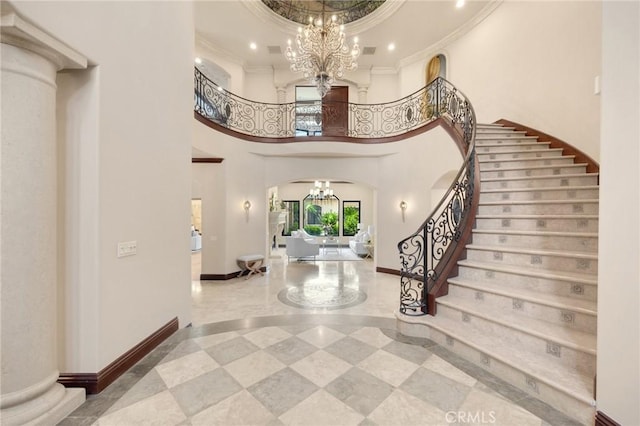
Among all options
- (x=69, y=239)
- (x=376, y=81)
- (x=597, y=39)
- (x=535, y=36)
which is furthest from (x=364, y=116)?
(x=69, y=239)

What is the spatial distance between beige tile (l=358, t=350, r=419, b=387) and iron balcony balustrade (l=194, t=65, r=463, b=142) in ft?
18.2

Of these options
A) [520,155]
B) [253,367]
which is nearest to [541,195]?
[520,155]

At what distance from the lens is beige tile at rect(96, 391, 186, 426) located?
191 cm

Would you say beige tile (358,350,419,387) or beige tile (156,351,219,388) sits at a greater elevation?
beige tile (358,350,419,387)

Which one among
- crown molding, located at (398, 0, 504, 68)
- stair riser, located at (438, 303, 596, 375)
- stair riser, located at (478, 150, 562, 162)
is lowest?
stair riser, located at (438, 303, 596, 375)

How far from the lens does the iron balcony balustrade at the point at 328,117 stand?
7062 mm

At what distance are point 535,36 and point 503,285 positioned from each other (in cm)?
577

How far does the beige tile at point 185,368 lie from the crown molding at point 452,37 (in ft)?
30.0

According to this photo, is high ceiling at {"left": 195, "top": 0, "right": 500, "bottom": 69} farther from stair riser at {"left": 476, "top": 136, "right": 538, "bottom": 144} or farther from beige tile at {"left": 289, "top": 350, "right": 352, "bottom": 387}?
beige tile at {"left": 289, "top": 350, "right": 352, "bottom": 387}

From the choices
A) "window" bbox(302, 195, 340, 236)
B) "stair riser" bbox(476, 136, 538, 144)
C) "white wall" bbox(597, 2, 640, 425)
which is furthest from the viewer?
"window" bbox(302, 195, 340, 236)

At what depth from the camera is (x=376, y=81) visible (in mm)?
8883

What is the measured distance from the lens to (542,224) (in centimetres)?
338

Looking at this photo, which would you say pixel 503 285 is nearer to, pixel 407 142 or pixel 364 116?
pixel 407 142

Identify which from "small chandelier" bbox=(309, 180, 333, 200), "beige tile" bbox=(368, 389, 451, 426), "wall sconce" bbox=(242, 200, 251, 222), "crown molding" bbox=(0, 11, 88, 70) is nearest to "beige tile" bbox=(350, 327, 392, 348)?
"beige tile" bbox=(368, 389, 451, 426)
